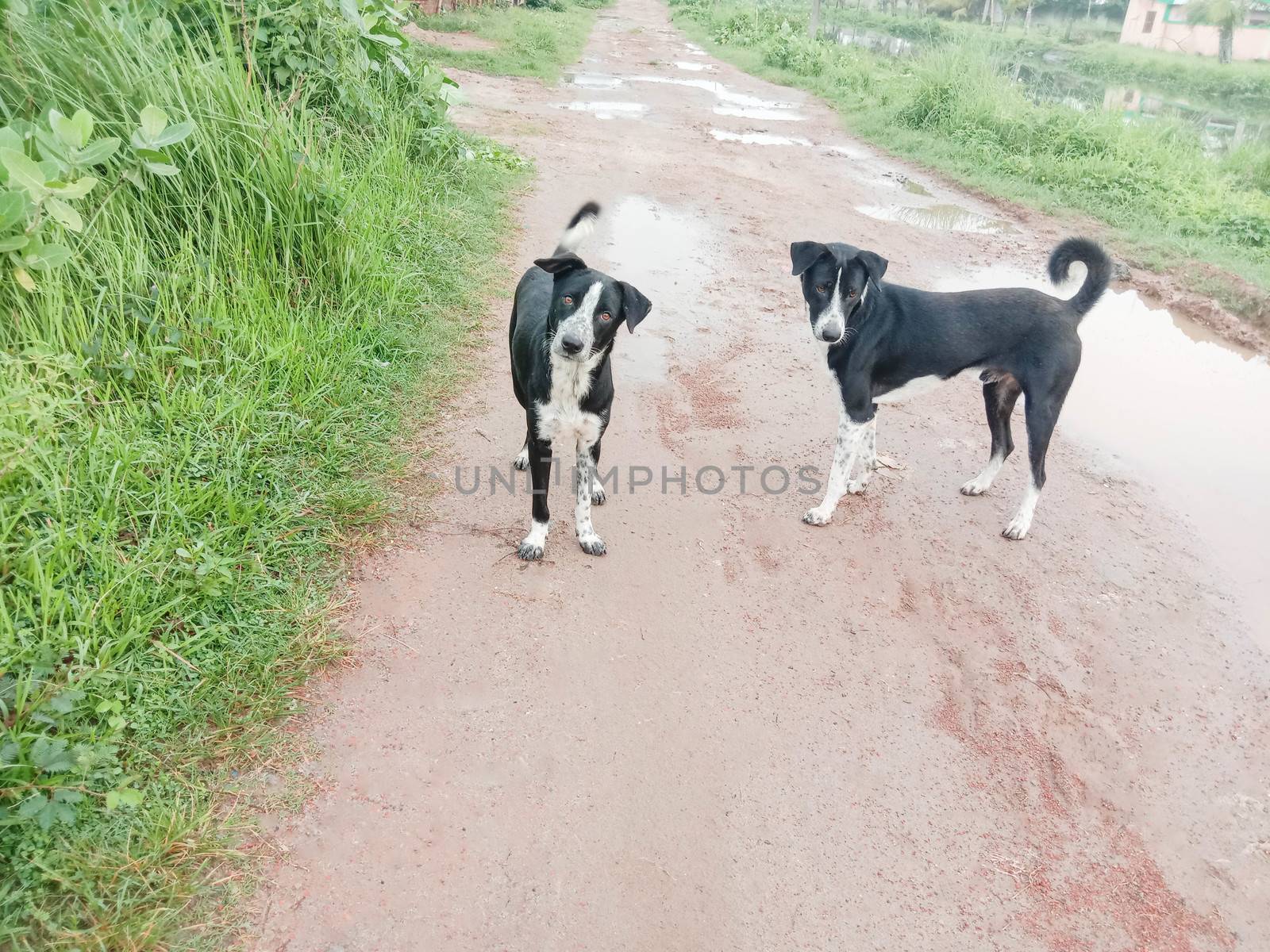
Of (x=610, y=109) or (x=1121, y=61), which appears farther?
(x=1121, y=61)

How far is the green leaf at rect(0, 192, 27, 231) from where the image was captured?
9.85 ft

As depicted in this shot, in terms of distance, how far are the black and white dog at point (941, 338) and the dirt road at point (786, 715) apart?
0.59 metres

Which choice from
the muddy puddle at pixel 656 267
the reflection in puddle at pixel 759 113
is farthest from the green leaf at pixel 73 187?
the reflection in puddle at pixel 759 113

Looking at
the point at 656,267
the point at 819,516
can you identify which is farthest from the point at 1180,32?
the point at 819,516

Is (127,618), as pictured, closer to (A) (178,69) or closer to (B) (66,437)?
(B) (66,437)

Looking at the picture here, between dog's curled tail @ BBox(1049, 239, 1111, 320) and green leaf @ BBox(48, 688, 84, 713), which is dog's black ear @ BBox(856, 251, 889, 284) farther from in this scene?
green leaf @ BBox(48, 688, 84, 713)

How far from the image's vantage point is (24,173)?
10.00 feet

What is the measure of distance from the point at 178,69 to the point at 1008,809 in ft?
18.5

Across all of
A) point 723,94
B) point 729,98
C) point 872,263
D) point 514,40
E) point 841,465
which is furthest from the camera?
point 514,40

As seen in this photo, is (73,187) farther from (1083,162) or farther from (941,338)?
(1083,162)

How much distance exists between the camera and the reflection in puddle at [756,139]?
12893mm

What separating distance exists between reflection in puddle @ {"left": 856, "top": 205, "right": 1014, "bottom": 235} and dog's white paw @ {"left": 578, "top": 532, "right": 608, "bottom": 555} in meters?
7.29

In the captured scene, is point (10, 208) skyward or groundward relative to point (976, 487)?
skyward

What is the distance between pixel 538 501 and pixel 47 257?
7.45 ft
